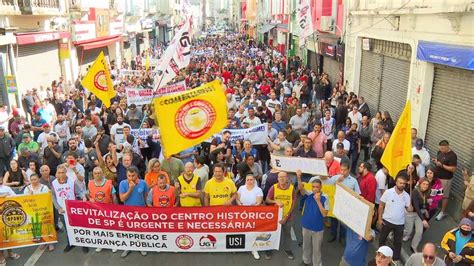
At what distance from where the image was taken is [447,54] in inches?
357

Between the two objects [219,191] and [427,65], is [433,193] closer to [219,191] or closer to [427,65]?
[219,191]

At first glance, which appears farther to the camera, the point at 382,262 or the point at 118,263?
the point at 118,263

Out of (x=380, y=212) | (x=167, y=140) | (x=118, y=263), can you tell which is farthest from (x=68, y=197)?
(x=380, y=212)

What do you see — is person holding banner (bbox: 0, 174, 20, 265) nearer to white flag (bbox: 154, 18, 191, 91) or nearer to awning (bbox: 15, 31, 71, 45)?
white flag (bbox: 154, 18, 191, 91)

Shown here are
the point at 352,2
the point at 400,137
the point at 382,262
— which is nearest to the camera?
the point at 382,262

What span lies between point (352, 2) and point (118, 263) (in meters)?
13.0

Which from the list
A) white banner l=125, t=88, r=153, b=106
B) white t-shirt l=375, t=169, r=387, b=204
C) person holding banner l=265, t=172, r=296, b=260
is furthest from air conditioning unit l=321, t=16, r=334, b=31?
person holding banner l=265, t=172, r=296, b=260

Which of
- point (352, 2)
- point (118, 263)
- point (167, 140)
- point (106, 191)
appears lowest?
point (118, 263)

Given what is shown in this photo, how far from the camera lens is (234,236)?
7.02 m

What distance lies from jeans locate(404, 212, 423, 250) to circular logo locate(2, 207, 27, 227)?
19.9 ft

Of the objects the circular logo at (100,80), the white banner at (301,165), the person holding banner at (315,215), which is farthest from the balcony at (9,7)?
the person holding banner at (315,215)

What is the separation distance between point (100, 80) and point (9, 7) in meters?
6.25

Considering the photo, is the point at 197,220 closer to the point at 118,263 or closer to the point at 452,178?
the point at 118,263

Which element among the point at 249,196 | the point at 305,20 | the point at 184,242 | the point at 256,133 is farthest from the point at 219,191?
the point at 305,20
